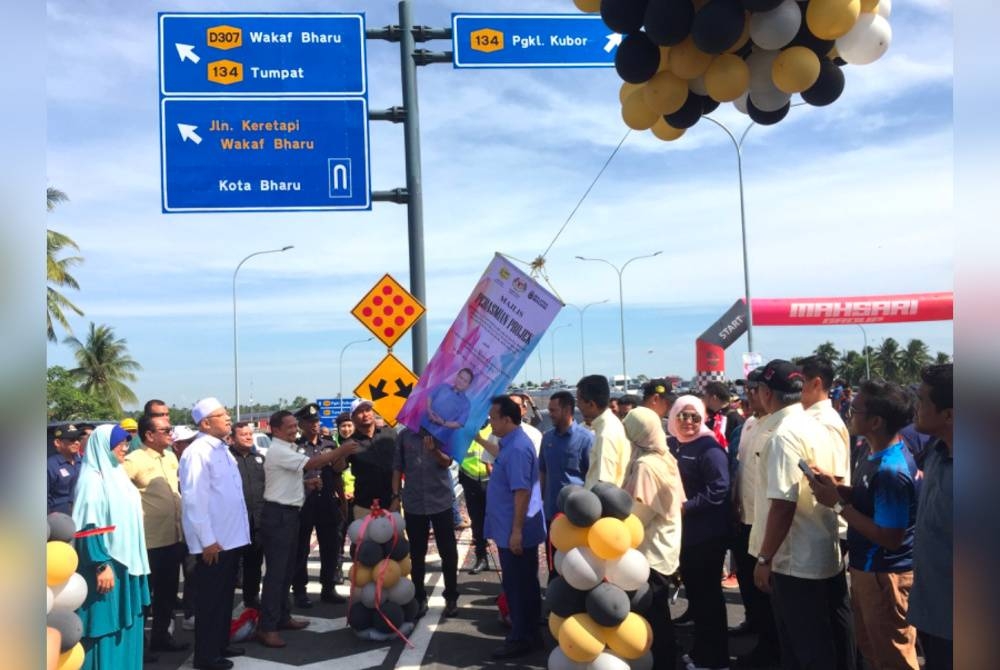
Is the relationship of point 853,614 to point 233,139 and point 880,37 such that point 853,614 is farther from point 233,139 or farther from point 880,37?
point 233,139

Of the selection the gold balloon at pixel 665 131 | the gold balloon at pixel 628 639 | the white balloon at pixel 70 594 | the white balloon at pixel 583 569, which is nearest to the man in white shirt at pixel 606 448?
the white balloon at pixel 583 569

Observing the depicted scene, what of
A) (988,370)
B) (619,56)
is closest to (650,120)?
(619,56)

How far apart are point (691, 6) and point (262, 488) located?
18.7 ft

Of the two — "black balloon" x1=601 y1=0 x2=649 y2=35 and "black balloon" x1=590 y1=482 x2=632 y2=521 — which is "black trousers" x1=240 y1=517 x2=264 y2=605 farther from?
"black balloon" x1=601 y1=0 x2=649 y2=35

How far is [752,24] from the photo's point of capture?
11.7ft

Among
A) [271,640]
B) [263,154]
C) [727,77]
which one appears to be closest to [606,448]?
[727,77]

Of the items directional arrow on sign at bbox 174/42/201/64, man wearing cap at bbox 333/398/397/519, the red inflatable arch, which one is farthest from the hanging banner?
the red inflatable arch

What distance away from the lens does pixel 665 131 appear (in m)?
4.48

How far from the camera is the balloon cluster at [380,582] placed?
21.2ft

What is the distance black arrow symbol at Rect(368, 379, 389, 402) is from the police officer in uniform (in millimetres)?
639

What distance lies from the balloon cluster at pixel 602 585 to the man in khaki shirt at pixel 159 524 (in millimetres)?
3510

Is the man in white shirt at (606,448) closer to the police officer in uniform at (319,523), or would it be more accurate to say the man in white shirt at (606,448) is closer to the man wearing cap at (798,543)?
the man wearing cap at (798,543)

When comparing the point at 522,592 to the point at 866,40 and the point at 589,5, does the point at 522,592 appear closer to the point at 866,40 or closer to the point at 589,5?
the point at 589,5

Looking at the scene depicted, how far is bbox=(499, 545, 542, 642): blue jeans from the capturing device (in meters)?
6.00
